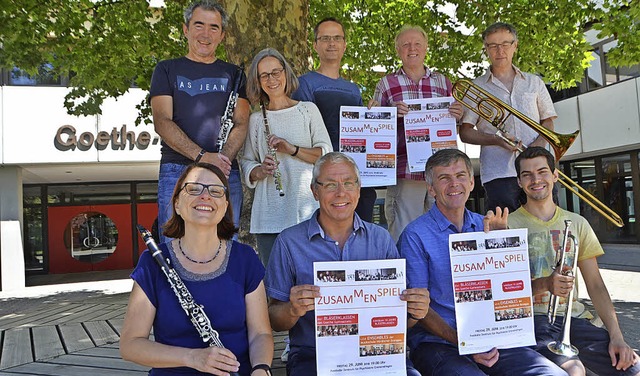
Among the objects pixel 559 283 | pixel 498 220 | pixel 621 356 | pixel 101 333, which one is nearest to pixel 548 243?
pixel 559 283

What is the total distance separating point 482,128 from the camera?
166 inches

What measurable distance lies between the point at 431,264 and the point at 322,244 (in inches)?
23.0

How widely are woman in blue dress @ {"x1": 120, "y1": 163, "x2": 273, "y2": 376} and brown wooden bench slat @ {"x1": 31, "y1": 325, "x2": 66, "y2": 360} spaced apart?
2720mm

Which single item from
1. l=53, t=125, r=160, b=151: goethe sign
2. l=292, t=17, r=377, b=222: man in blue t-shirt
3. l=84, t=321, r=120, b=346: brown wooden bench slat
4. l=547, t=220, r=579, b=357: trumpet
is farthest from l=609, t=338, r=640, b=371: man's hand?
l=53, t=125, r=160, b=151: goethe sign

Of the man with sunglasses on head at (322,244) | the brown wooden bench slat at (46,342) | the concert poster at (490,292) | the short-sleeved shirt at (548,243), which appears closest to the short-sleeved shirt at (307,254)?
the man with sunglasses on head at (322,244)

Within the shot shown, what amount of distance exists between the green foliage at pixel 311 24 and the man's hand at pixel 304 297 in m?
7.09

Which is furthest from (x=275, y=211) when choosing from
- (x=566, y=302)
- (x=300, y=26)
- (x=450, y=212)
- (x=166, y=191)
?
(x=300, y=26)

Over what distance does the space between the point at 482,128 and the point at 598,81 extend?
51.1 feet

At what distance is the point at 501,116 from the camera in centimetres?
408

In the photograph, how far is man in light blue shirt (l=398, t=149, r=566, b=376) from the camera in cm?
267

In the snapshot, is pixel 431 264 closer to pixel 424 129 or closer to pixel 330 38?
pixel 424 129

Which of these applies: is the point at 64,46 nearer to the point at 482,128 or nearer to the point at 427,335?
the point at 482,128

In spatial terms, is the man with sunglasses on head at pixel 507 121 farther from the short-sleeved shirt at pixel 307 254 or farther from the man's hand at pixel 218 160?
the man's hand at pixel 218 160

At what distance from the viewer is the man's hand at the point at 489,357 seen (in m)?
2.67
